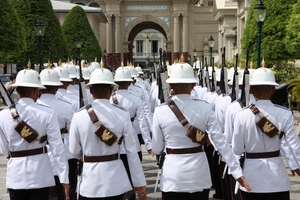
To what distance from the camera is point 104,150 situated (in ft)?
21.1

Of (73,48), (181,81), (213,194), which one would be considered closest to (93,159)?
(181,81)

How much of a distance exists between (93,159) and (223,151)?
134 centimetres

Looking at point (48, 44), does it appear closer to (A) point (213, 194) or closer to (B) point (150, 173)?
(B) point (150, 173)

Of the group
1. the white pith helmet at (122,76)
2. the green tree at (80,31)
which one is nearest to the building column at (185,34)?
the green tree at (80,31)

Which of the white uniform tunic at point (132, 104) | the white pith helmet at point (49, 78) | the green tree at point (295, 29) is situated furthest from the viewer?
the green tree at point (295, 29)

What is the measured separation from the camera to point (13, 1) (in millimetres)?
30094

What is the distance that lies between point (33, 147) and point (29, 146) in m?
0.04

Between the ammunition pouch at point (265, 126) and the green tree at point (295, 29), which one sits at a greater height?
the green tree at point (295, 29)

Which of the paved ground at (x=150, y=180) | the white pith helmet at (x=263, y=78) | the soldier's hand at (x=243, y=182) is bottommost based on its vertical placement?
the paved ground at (x=150, y=180)

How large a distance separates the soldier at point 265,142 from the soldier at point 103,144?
1175 mm

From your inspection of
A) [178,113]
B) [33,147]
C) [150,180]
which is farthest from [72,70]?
[178,113]

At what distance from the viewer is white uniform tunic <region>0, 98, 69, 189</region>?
6.75 meters

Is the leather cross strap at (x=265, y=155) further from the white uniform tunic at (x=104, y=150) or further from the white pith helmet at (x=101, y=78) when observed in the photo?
the white pith helmet at (x=101, y=78)

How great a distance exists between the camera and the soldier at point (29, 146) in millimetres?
6746
